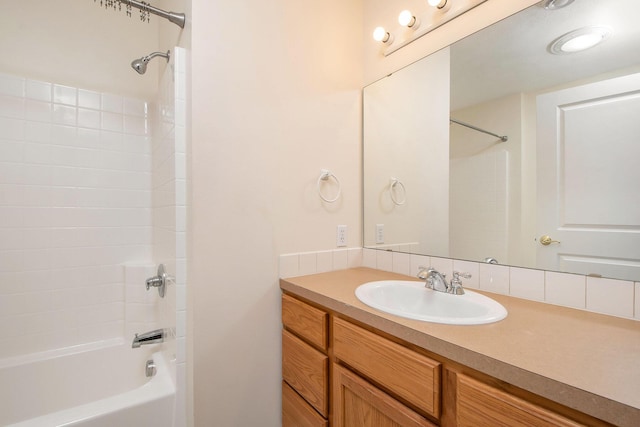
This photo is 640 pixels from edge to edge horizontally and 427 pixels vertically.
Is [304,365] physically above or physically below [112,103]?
below

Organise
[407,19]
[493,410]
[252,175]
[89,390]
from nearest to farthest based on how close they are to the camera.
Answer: [493,410], [252,175], [407,19], [89,390]

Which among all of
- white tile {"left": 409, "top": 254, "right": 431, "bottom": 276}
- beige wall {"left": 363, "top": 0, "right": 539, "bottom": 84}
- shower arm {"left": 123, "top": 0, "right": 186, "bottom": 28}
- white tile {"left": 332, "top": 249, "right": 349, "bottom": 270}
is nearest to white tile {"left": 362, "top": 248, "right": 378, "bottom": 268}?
white tile {"left": 332, "top": 249, "right": 349, "bottom": 270}

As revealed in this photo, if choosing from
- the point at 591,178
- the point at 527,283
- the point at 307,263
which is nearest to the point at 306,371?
the point at 307,263

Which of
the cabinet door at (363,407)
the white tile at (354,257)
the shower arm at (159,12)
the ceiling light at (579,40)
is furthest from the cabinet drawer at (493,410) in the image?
the shower arm at (159,12)

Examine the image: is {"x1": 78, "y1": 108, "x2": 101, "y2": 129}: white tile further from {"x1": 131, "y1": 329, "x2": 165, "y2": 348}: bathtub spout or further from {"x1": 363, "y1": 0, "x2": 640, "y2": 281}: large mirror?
{"x1": 363, "y1": 0, "x2": 640, "y2": 281}: large mirror

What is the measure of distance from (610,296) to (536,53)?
88cm

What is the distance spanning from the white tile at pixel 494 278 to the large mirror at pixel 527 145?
4cm

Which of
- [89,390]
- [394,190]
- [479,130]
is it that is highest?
[479,130]

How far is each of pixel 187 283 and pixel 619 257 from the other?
1.52 m

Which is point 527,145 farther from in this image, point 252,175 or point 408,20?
point 252,175

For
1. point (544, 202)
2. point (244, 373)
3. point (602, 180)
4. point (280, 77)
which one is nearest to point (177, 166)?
point (280, 77)

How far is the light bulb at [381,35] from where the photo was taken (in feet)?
4.93

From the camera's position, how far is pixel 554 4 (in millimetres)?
980


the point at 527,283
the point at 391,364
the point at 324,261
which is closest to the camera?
the point at 391,364
